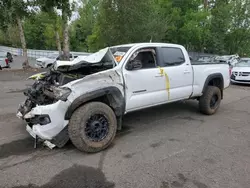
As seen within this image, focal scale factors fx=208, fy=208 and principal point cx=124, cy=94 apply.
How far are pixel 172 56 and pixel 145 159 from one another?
99.1 inches

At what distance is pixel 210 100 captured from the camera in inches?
219

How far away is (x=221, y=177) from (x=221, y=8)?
22916 millimetres

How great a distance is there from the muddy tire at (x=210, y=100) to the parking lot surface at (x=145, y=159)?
474mm

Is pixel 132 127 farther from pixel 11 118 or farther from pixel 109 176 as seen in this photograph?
pixel 11 118

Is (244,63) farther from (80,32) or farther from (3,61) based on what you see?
(80,32)

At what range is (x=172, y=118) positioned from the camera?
5.40m

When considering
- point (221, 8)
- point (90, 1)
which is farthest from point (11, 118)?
point (90, 1)

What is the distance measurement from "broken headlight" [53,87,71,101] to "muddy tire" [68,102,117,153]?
1.11 feet

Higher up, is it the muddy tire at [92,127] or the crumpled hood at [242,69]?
the crumpled hood at [242,69]

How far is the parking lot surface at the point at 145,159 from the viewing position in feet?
9.18

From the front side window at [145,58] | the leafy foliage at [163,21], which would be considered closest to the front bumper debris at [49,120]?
the front side window at [145,58]

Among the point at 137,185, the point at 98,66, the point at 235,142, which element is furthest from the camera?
the point at 98,66

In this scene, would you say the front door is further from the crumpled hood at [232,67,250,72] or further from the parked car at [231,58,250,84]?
the crumpled hood at [232,67,250,72]

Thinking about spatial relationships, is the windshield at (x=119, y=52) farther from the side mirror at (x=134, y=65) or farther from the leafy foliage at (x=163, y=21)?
the leafy foliage at (x=163, y=21)
